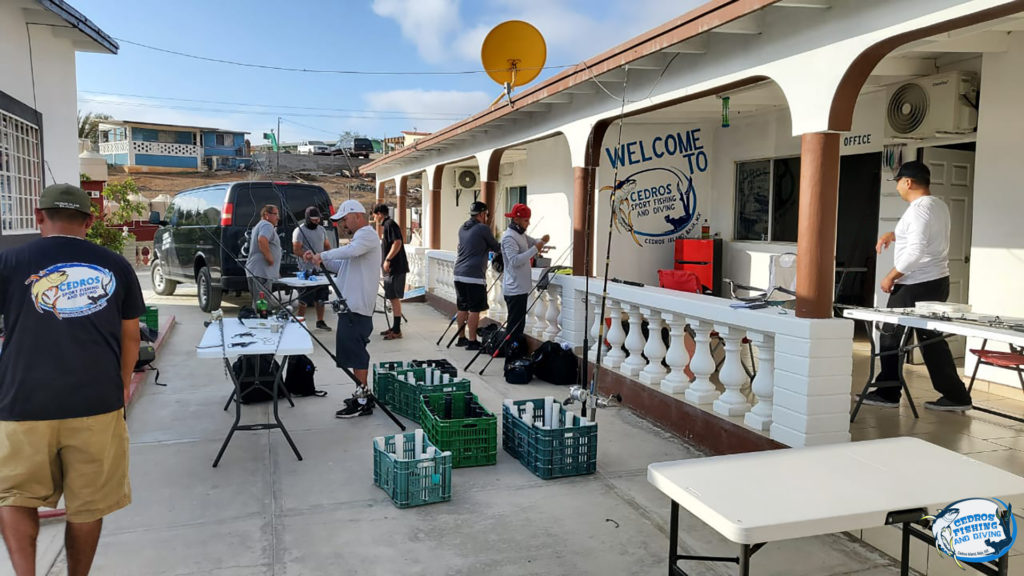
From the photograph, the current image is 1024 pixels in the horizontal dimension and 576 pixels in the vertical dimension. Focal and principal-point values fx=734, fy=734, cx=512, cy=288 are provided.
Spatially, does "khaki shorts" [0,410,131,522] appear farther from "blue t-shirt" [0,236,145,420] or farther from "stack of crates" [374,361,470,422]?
"stack of crates" [374,361,470,422]

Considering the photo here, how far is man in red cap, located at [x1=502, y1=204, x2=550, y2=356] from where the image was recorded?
744 centimetres

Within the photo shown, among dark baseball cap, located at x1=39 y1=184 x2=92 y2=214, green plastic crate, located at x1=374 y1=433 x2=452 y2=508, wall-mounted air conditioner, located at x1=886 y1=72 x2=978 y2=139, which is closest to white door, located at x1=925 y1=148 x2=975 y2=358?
wall-mounted air conditioner, located at x1=886 y1=72 x2=978 y2=139

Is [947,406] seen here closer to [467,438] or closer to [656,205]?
[467,438]

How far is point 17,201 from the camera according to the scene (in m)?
7.04

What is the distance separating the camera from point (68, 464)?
9.29 feet

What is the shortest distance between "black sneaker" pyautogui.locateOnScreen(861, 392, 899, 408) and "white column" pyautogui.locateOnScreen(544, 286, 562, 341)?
314 centimetres

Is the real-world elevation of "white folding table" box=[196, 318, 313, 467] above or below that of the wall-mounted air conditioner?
below

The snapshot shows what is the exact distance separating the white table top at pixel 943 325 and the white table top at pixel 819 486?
4.16ft

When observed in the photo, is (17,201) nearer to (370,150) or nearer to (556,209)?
(556,209)

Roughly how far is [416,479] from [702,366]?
2.28 m

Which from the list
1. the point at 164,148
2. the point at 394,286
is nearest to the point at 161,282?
the point at 394,286

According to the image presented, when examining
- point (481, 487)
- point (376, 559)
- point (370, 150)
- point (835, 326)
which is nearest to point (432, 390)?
point (481, 487)

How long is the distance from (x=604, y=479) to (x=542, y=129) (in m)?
5.19

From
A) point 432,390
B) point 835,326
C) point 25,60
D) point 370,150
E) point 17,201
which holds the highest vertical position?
point 370,150
